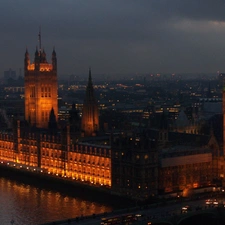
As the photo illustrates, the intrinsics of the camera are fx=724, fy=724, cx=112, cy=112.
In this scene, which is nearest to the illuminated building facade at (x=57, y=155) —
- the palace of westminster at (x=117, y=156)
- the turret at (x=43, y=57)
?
the palace of westminster at (x=117, y=156)

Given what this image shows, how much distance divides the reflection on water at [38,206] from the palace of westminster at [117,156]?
3.15 meters

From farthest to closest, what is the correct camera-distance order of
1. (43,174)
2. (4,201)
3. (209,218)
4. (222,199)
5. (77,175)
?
(43,174), (77,175), (4,201), (222,199), (209,218)

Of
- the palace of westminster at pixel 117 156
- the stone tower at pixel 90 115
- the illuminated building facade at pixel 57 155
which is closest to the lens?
the palace of westminster at pixel 117 156

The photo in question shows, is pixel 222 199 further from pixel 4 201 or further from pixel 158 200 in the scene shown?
pixel 4 201

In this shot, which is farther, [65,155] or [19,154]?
[19,154]

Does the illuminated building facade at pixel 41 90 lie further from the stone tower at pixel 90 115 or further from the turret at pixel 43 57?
the stone tower at pixel 90 115

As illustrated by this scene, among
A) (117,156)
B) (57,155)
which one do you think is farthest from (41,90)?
(117,156)

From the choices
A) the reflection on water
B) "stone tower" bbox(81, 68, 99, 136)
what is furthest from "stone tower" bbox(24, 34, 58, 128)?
the reflection on water

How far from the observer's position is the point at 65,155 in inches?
2271

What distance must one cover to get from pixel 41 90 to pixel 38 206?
Result: 2942 centimetres

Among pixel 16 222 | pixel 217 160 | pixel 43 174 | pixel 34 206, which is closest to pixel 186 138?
pixel 217 160

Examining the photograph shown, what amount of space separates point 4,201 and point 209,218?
15363 millimetres

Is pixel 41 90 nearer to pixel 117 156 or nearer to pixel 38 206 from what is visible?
pixel 117 156

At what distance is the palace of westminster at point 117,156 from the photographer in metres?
48.9
